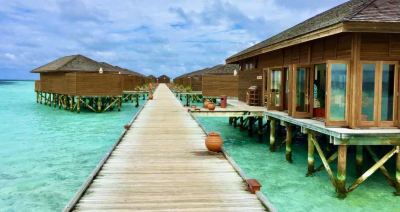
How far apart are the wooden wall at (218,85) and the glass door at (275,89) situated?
1141 centimetres

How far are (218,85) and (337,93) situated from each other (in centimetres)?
1888

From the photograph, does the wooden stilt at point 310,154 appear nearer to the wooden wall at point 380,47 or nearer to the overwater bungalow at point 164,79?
the wooden wall at point 380,47

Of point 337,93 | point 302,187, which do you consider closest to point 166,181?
point 302,187

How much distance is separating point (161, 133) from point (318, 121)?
6.28 metres

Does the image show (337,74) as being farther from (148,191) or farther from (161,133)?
(161,133)

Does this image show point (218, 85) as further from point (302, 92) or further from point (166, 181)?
point (166, 181)

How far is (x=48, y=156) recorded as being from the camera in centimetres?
1719

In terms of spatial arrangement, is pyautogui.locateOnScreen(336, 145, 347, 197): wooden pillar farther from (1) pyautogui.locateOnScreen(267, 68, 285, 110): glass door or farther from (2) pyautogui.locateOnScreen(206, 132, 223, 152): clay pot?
(1) pyautogui.locateOnScreen(267, 68, 285, 110): glass door

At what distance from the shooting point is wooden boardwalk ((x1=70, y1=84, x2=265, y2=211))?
7.26 m

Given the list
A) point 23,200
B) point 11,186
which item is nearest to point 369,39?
point 23,200

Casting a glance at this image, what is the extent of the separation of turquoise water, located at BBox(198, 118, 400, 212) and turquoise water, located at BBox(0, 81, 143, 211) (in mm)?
6064

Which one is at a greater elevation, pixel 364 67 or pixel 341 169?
pixel 364 67

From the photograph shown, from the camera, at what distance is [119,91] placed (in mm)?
36094

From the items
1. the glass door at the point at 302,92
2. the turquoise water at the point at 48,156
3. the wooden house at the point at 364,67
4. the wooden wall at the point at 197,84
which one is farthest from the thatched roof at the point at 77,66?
the wooden house at the point at 364,67
